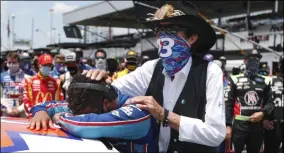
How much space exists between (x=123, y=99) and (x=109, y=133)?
0.38 meters

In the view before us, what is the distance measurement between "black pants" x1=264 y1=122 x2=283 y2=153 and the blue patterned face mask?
14.6ft

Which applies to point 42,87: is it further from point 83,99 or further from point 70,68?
point 83,99

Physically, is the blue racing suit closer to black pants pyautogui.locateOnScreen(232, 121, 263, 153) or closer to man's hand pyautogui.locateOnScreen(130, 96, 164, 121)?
man's hand pyautogui.locateOnScreen(130, 96, 164, 121)

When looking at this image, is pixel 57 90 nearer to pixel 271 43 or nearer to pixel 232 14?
pixel 271 43

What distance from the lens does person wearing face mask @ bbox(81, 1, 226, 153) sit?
2.18m

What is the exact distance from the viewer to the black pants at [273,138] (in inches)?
254

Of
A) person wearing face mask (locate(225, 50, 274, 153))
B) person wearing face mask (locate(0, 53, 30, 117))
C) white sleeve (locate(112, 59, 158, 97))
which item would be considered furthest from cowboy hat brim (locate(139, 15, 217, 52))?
person wearing face mask (locate(0, 53, 30, 117))

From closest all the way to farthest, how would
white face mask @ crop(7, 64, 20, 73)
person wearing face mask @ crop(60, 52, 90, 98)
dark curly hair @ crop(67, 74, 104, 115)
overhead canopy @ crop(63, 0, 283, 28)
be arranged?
dark curly hair @ crop(67, 74, 104, 115) < person wearing face mask @ crop(60, 52, 90, 98) < white face mask @ crop(7, 64, 20, 73) < overhead canopy @ crop(63, 0, 283, 28)

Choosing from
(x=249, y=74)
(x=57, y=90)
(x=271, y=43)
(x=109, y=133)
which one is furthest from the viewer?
(x=271, y=43)

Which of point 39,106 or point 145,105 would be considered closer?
point 145,105

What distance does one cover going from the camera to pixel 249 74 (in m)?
5.84

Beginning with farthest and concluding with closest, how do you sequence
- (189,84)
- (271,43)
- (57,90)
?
(271,43) → (57,90) → (189,84)

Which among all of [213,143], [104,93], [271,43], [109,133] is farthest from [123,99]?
[271,43]

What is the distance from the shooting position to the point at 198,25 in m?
2.50
